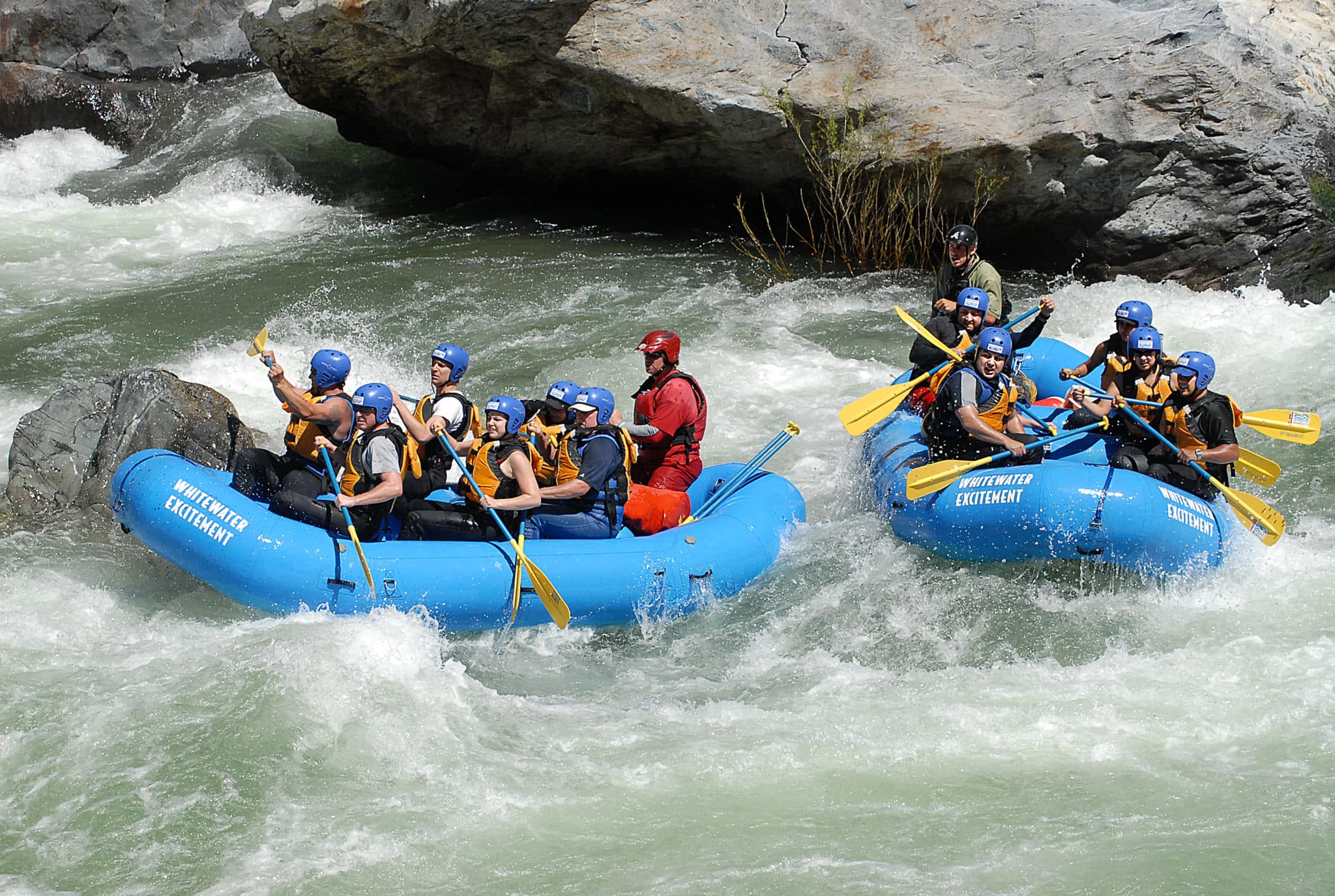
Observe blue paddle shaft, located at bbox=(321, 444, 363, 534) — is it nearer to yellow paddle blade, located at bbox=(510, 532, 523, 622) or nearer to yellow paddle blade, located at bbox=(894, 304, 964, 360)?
yellow paddle blade, located at bbox=(510, 532, 523, 622)

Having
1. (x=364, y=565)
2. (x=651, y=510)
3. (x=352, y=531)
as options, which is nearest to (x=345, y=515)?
(x=352, y=531)

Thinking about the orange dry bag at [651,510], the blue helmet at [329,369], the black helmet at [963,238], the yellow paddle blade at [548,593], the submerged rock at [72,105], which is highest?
the submerged rock at [72,105]

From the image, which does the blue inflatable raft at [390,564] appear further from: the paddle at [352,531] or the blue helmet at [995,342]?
the blue helmet at [995,342]

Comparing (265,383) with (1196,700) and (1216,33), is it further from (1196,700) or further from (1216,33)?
(1216,33)

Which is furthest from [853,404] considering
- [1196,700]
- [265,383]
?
[265,383]

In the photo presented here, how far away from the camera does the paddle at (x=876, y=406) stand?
690 centimetres

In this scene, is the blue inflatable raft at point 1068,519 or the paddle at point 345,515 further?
the blue inflatable raft at point 1068,519

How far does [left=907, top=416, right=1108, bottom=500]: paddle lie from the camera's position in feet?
20.5

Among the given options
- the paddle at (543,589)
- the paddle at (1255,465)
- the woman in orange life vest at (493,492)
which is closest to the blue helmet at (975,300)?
the paddle at (1255,465)

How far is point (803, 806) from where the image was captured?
Result: 4629 mm

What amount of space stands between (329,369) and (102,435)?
71.6 inches

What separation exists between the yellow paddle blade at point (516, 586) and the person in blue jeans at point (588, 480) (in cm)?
30

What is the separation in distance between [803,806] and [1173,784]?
1.36 metres

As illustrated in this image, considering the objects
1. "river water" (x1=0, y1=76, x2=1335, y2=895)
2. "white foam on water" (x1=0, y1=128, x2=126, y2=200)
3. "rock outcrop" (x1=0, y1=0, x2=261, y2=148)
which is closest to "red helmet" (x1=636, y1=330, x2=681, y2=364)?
"river water" (x1=0, y1=76, x2=1335, y2=895)
